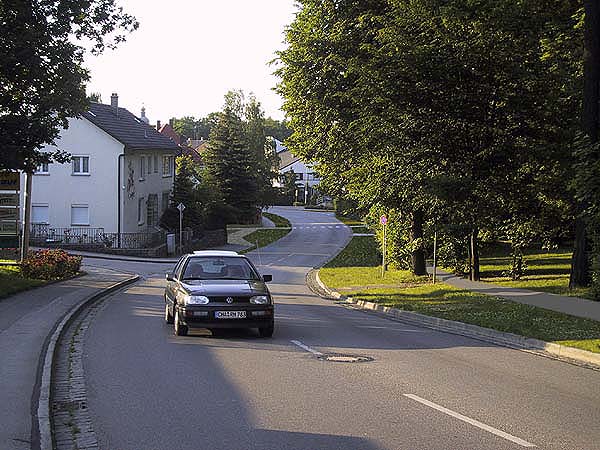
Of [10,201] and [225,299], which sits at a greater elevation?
[10,201]

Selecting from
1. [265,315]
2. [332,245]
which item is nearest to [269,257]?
[332,245]

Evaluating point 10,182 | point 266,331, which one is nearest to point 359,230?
point 10,182

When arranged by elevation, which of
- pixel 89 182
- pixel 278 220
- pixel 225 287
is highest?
pixel 89 182

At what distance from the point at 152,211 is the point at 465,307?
4335 centimetres

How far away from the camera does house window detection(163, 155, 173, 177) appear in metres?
65.4

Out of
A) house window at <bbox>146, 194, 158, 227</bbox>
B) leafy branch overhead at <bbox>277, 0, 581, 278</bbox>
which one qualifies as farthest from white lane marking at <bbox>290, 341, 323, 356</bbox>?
house window at <bbox>146, 194, 158, 227</bbox>

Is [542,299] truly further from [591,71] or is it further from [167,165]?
[167,165]

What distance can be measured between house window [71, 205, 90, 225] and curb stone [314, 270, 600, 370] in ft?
110

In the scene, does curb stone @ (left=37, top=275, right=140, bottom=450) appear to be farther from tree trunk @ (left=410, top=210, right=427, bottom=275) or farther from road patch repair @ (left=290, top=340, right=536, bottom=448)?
tree trunk @ (left=410, top=210, right=427, bottom=275)

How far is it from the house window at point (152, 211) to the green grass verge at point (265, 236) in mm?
7557

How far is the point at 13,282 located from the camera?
26094mm

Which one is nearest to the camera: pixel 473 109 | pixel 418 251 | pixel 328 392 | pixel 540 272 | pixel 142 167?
pixel 328 392

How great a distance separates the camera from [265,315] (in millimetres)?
15188

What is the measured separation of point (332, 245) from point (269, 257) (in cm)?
1179
